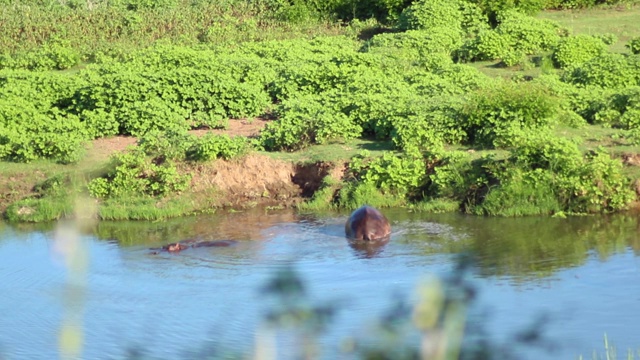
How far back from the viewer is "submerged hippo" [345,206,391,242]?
34.8 ft

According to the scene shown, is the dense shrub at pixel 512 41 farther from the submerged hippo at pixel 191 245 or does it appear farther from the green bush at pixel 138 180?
the submerged hippo at pixel 191 245

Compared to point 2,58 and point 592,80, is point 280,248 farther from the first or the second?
point 2,58

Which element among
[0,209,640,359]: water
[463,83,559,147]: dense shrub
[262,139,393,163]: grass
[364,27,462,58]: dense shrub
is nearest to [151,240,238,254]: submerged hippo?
[0,209,640,359]: water

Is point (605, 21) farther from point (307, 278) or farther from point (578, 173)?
point (307, 278)

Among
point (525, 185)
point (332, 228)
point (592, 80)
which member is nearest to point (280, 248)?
point (332, 228)

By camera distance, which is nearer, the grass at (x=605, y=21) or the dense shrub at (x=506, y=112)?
the dense shrub at (x=506, y=112)

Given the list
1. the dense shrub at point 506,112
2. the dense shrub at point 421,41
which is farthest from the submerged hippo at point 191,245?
the dense shrub at point 421,41

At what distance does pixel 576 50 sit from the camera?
53.7ft

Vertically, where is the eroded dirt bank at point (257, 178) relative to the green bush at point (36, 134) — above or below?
below

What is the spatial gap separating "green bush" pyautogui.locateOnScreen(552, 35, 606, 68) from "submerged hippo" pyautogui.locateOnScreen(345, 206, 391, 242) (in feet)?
21.0

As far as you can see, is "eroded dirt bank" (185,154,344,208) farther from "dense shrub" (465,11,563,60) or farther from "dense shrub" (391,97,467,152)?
"dense shrub" (465,11,563,60)

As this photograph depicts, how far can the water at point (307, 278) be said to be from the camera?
25.8 ft

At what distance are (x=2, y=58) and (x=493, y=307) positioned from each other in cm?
1268

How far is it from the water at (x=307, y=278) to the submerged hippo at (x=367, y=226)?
15 centimetres
